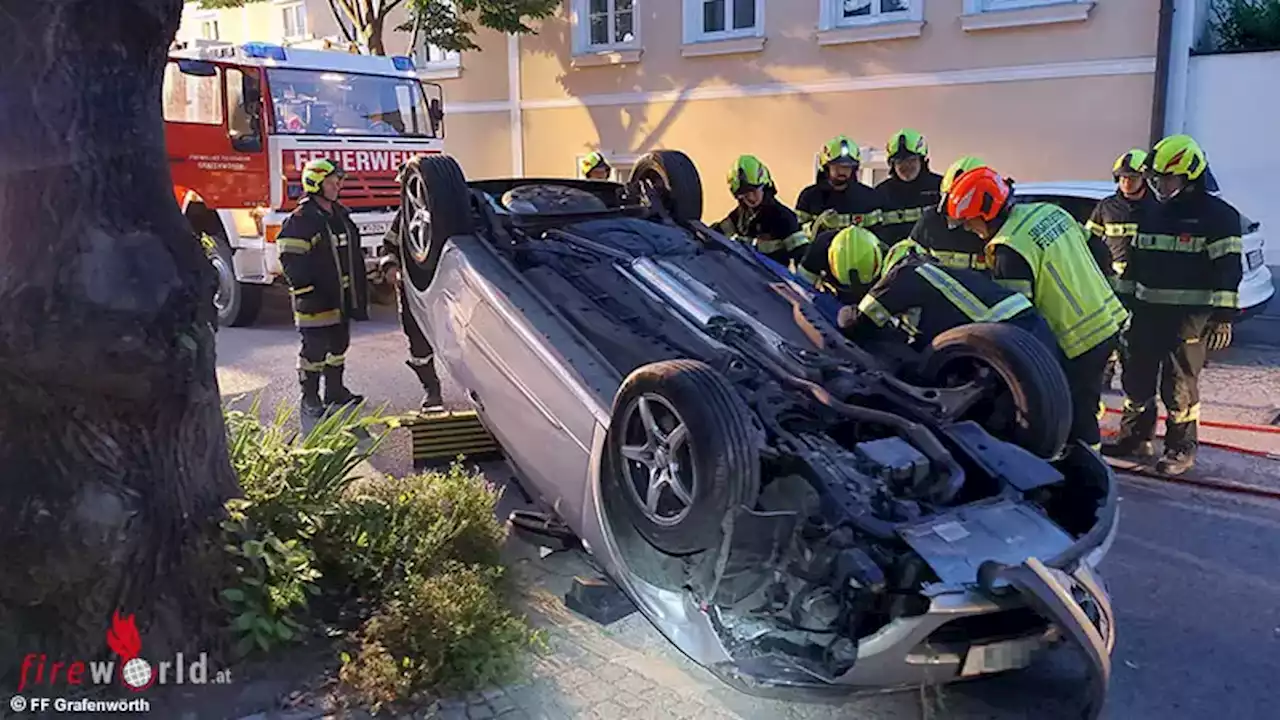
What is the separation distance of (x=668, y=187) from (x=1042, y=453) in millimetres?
2811

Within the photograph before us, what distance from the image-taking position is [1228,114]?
9594mm

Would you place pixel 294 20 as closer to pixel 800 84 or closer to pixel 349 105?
pixel 349 105

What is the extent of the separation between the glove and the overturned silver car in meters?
2.64

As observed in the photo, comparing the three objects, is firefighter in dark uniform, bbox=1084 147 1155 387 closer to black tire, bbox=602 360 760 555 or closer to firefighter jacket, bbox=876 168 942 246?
firefighter jacket, bbox=876 168 942 246

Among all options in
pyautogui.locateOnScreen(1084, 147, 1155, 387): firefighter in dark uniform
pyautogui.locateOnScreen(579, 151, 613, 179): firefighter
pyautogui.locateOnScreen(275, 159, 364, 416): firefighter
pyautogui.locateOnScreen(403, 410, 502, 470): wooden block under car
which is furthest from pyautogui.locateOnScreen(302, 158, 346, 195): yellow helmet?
pyautogui.locateOnScreen(1084, 147, 1155, 387): firefighter in dark uniform

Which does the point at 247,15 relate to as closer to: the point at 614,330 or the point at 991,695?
the point at 614,330

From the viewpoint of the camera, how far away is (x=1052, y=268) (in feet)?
15.3

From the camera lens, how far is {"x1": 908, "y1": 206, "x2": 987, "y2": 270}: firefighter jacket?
591 centimetres

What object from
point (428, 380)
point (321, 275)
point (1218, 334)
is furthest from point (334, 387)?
point (1218, 334)

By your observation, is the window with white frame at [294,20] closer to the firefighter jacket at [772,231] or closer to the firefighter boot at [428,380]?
the firefighter boot at [428,380]

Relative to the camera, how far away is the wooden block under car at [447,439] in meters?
5.84

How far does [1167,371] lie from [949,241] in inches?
56.0

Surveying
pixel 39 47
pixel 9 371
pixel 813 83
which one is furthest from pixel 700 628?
pixel 813 83

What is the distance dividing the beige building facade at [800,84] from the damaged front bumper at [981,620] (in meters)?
8.39
